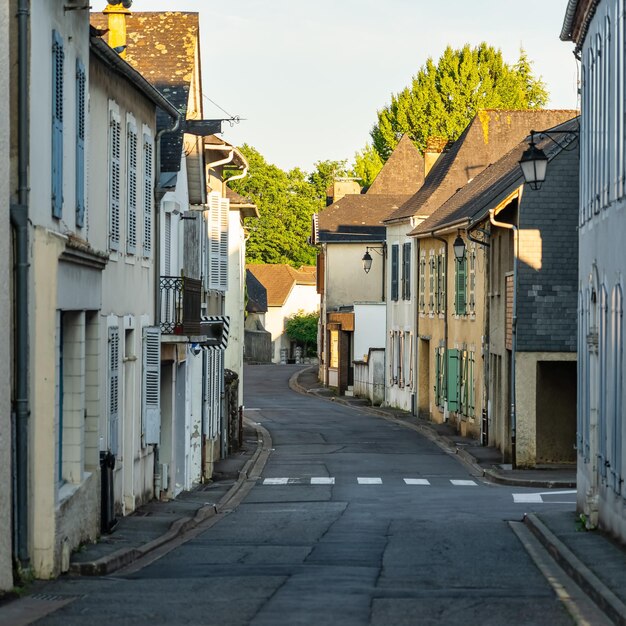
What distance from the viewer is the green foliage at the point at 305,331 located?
94375 mm

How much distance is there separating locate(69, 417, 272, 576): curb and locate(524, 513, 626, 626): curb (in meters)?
4.72

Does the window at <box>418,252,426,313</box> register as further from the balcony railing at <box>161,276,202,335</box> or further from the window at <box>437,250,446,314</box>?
the balcony railing at <box>161,276,202,335</box>

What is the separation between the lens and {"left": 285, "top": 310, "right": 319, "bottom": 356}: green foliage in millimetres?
94375

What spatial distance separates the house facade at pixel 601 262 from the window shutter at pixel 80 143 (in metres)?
5.97

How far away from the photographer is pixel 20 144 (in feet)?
40.3

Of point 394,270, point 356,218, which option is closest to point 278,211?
point 356,218

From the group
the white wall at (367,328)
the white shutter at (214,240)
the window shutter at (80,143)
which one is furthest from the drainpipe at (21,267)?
the white wall at (367,328)

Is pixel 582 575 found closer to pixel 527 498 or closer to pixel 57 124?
pixel 57 124

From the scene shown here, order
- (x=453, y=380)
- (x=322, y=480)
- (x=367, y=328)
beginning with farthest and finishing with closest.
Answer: (x=367, y=328), (x=453, y=380), (x=322, y=480)

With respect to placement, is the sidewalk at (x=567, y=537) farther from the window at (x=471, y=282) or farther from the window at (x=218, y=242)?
the window at (x=218, y=242)

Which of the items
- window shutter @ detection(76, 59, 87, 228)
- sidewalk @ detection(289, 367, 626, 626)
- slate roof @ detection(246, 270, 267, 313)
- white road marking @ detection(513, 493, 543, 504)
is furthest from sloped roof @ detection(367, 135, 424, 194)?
window shutter @ detection(76, 59, 87, 228)

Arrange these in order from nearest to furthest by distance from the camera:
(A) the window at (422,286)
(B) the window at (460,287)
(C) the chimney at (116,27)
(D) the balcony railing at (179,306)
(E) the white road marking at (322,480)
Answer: (C) the chimney at (116,27) < (D) the balcony railing at (179,306) < (E) the white road marking at (322,480) < (B) the window at (460,287) < (A) the window at (422,286)

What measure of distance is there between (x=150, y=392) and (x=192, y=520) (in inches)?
91.0

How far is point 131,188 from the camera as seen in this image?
822 inches
